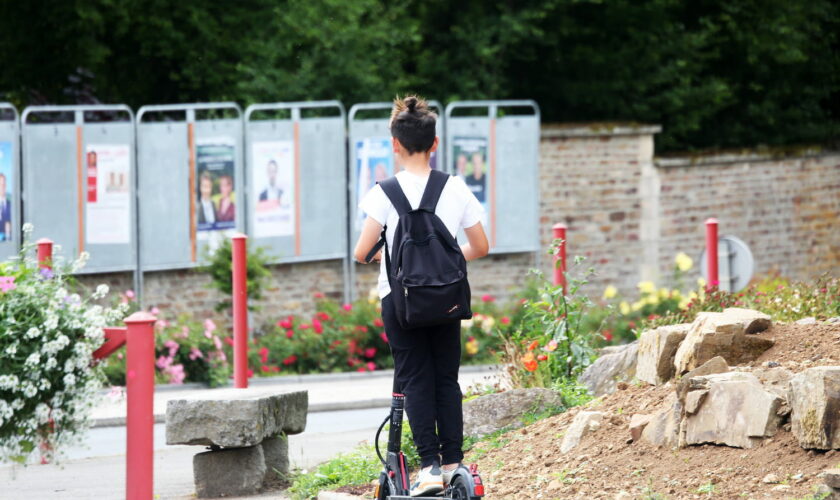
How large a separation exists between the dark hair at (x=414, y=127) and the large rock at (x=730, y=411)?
1.62 metres

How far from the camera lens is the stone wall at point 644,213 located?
57.4ft

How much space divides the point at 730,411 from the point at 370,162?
35.0ft

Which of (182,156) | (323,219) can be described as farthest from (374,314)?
(182,156)

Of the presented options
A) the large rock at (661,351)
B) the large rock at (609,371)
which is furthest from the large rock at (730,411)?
the large rock at (609,371)

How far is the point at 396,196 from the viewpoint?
5.47 metres

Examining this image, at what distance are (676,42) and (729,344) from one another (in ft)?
47.7

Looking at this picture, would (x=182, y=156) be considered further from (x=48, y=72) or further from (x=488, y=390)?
(x=488, y=390)

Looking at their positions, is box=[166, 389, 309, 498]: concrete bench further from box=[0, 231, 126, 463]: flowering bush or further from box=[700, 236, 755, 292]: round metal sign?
box=[700, 236, 755, 292]: round metal sign

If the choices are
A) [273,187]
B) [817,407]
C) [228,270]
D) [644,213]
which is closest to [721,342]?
[817,407]

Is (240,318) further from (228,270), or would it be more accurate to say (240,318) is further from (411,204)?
(228,270)

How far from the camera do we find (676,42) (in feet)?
67.8

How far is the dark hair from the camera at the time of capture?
554cm

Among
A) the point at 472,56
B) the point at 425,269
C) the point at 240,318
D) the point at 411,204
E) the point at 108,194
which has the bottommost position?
the point at 240,318

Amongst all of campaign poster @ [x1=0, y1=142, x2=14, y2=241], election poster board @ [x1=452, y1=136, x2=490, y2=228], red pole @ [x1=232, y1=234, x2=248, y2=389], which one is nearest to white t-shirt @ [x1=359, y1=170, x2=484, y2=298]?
red pole @ [x1=232, y1=234, x2=248, y2=389]
